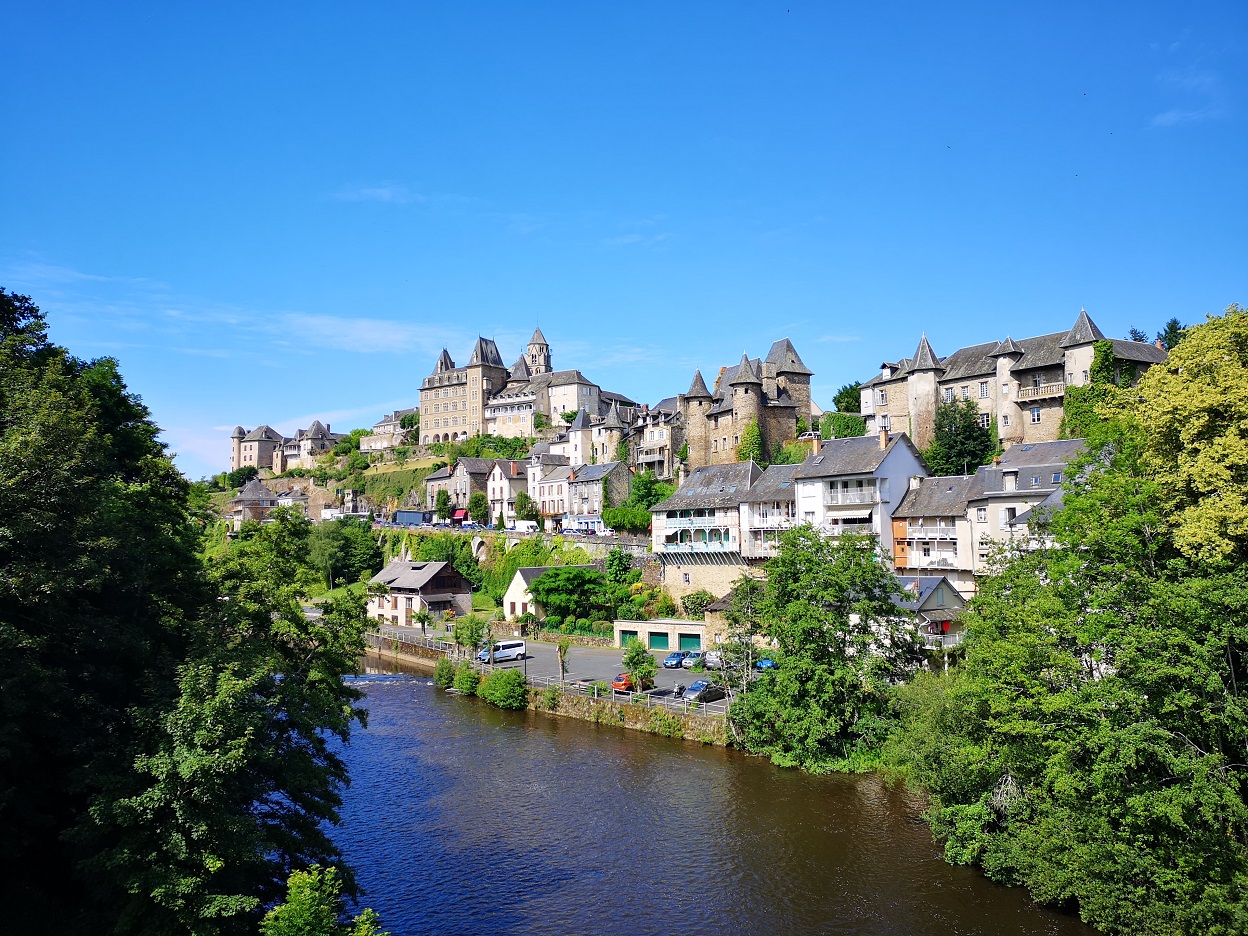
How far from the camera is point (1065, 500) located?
20.8 m

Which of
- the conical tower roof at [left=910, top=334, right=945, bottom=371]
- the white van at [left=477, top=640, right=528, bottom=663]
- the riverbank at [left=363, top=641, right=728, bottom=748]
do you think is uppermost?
the conical tower roof at [left=910, top=334, right=945, bottom=371]

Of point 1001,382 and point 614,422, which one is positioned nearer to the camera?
point 1001,382

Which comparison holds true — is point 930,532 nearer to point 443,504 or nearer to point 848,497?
point 848,497

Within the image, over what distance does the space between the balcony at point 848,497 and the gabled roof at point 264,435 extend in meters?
137

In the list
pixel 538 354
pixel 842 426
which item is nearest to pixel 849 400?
pixel 842 426

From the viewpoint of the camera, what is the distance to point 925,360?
203ft

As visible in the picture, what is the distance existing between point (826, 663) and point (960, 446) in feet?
96.6

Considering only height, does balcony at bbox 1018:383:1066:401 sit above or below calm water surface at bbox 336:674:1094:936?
above

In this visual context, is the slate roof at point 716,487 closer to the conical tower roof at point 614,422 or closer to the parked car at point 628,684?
the parked car at point 628,684

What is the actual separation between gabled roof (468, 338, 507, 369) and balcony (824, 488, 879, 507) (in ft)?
272

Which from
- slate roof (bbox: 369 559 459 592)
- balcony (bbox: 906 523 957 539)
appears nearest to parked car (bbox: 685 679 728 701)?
balcony (bbox: 906 523 957 539)

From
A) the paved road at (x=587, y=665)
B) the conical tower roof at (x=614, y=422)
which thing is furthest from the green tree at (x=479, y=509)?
the paved road at (x=587, y=665)

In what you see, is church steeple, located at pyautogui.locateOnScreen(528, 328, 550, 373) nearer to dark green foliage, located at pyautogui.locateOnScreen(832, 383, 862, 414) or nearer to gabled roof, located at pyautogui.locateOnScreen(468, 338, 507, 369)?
gabled roof, located at pyautogui.locateOnScreen(468, 338, 507, 369)

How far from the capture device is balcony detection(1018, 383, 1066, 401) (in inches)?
2090
